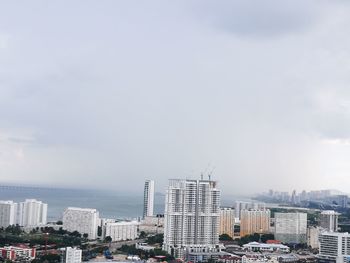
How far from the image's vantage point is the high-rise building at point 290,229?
56.3ft

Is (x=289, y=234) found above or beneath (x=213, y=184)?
beneath

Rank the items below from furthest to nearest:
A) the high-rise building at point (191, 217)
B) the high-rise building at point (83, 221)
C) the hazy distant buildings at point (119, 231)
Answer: the high-rise building at point (83, 221), the hazy distant buildings at point (119, 231), the high-rise building at point (191, 217)

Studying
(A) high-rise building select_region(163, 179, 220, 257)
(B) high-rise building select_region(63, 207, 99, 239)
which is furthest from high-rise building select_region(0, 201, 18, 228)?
(A) high-rise building select_region(163, 179, 220, 257)

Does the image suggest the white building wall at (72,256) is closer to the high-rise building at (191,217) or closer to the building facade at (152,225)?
the high-rise building at (191,217)

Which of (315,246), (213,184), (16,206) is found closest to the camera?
(213,184)

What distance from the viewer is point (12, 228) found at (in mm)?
16000

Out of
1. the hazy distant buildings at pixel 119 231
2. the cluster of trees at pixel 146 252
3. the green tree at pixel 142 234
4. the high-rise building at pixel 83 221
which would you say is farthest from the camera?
the green tree at pixel 142 234

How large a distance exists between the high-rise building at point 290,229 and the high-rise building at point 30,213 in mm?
8267

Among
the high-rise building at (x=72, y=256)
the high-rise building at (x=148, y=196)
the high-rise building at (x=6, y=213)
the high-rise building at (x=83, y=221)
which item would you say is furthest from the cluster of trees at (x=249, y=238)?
the high-rise building at (x=6, y=213)

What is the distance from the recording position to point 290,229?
1722 centimetres

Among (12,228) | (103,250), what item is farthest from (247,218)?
(12,228)

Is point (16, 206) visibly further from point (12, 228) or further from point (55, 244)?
point (55, 244)

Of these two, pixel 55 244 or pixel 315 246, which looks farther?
pixel 315 246

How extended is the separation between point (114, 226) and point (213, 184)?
4.01 meters
